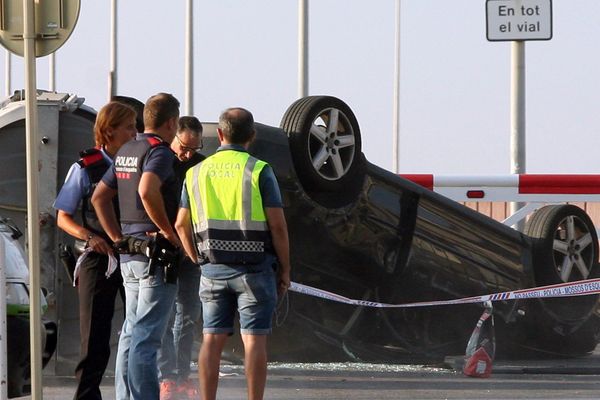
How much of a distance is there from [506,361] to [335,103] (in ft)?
8.36

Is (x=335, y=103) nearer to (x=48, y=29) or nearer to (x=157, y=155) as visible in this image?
(x=157, y=155)

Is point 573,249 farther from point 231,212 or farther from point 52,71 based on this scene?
point 52,71

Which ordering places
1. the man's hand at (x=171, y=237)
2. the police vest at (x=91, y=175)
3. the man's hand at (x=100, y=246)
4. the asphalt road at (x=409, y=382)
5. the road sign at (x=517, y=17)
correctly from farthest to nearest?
the road sign at (x=517, y=17) → the asphalt road at (x=409, y=382) → the police vest at (x=91, y=175) → the man's hand at (x=100, y=246) → the man's hand at (x=171, y=237)

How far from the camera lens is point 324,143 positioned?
10.1m

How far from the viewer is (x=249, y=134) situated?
26.2 ft

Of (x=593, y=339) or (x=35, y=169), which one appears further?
(x=593, y=339)

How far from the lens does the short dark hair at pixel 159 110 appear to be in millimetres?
7895

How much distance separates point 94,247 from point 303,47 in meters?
18.7

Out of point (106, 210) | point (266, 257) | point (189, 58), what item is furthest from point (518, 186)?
point (189, 58)

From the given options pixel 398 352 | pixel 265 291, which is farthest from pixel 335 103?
pixel 265 291

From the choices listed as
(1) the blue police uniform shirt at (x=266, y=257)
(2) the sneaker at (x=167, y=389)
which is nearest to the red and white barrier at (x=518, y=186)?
(2) the sneaker at (x=167, y=389)

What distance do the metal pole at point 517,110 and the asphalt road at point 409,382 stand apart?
3080 mm

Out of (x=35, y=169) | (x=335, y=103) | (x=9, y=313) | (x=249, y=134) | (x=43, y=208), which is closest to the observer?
(x=35, y=169)

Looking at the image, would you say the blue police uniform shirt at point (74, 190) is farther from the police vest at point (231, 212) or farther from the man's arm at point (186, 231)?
→ the police vest at point (231, 212)
